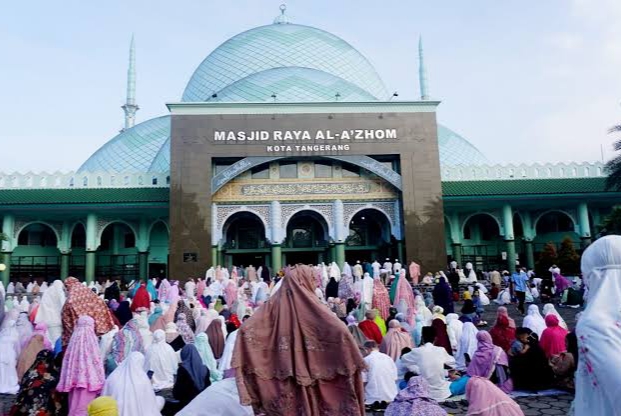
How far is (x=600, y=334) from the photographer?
1506 mm

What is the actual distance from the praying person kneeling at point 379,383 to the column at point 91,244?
1620 centimetres

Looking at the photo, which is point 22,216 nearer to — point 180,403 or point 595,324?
point 180,403

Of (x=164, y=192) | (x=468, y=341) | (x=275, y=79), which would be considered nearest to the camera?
(x=468, y=341)

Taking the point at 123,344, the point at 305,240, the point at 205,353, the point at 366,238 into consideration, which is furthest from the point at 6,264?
the point at 205,353

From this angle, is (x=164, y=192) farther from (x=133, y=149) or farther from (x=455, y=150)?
(x=455, y=150)

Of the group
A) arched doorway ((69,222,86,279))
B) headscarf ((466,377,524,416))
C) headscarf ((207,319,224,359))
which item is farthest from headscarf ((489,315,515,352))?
arched doorway ((69,222,86,279))

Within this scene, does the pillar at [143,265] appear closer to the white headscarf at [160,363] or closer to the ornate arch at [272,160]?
the ornate arch at [272,160]

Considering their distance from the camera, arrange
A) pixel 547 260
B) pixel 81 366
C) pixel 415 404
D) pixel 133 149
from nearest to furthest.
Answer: pixel 415 404 < pixel 81 366 < pixel 547 260 < pixel 133 149

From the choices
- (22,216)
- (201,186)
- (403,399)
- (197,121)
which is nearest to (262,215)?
(201,186)

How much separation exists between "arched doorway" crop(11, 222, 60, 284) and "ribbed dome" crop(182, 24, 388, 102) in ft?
30.5

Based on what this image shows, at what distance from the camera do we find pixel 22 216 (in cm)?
1967

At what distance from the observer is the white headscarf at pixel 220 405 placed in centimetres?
324

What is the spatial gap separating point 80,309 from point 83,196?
13.7 m

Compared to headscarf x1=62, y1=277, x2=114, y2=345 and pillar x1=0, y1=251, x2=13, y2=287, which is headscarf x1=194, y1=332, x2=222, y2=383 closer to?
headscarf x1=62, y1=277, x2=114, y2=345
